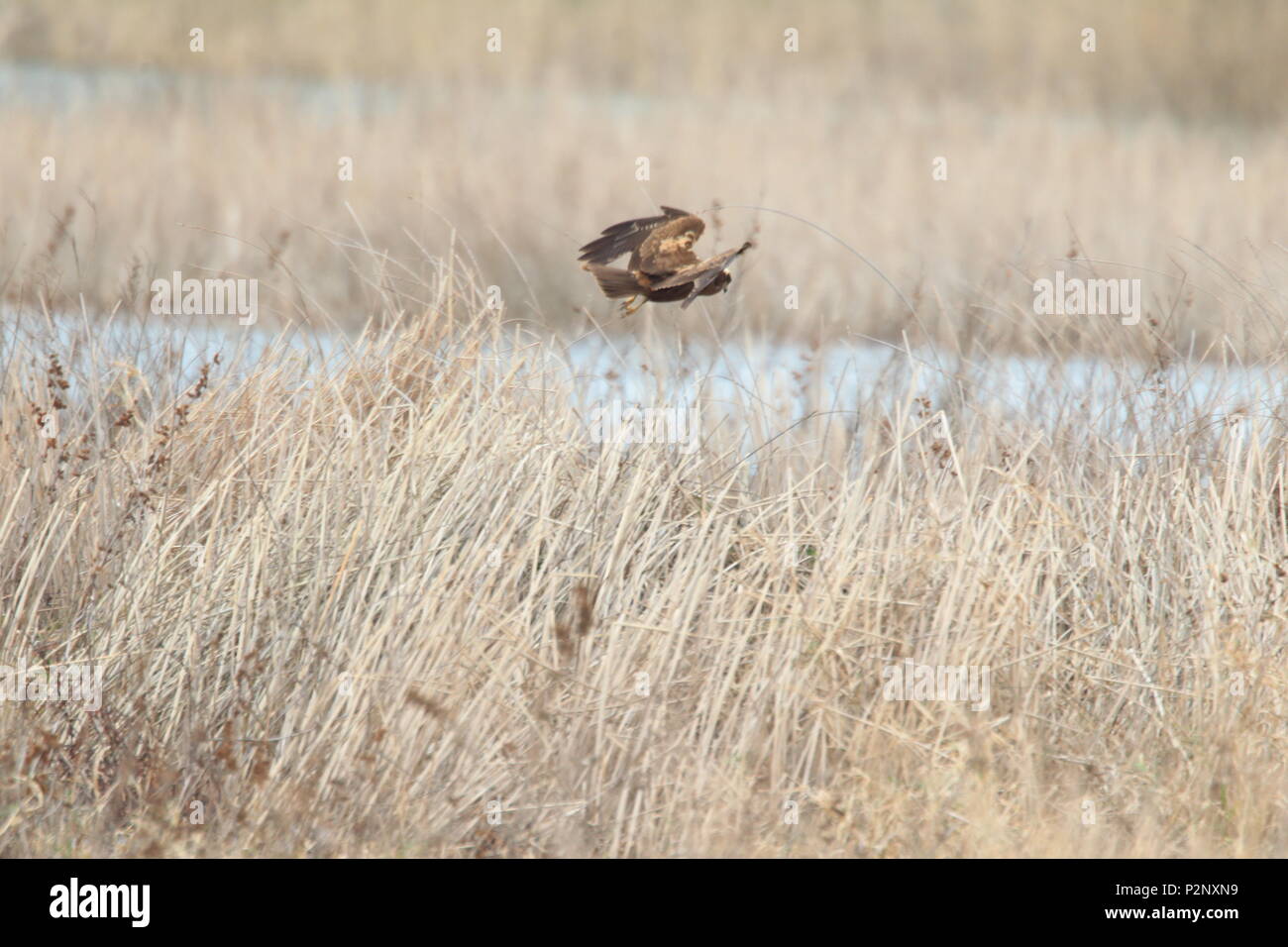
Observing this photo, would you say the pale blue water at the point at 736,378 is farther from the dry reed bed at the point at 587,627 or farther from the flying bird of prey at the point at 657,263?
the flying bird of prey at the point at 657,263

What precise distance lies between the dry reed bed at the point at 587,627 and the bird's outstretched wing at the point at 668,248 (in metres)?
0.87

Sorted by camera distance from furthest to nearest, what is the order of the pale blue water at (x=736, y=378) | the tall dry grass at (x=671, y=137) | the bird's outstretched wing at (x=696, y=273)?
the tall dry grass at (x=671, y=137), the pale blue water at (x=736, y=378), the bird's outstretched wing at (x=696, y=273)

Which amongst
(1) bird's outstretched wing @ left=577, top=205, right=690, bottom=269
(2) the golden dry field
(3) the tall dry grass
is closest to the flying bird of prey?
(1) bird's outstretched wing @ left=577, top=205, right=690, bottom=269

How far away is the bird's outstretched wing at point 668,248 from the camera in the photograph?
335 cm

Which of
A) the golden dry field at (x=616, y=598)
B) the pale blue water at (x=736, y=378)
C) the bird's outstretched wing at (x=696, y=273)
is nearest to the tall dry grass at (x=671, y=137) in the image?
the pale blue water at (x=736, y=378)

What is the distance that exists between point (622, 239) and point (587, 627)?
103cm

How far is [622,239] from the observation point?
11.3 ft

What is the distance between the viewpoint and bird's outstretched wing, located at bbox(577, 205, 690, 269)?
3391 mm

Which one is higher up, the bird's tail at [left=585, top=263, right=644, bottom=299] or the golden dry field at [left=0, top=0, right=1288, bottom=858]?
the bird's tail at [left=585, top=263, right=644, bottom=299]

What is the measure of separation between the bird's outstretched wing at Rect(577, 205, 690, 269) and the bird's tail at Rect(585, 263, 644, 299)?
64mm

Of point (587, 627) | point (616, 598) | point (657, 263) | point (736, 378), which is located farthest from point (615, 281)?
point (736, 378)

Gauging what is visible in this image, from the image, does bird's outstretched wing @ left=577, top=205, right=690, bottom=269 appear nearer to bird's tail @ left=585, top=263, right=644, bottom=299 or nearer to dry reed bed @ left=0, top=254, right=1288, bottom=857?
bird's tail @ left=585, top=263, right=644, bottom=299
